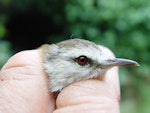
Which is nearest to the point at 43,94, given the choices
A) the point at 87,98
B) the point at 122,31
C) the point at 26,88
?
the point at 26,88

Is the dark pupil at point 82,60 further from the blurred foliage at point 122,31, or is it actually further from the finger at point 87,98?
the blurred foliage at point 122,31

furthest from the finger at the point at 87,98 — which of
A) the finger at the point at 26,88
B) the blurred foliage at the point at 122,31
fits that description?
the blurred foliage at the point at 122,31

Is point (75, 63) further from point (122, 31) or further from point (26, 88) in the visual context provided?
point (122, 31)

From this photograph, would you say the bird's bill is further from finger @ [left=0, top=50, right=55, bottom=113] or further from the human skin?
finger @ [left=0, top=50, right=55, bottom=113]

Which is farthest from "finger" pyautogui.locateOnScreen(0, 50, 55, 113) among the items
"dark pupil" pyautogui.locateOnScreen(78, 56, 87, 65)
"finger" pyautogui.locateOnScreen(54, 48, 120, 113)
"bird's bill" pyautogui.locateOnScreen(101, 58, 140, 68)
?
"bird's bill" pyautogui.locateOnScreen(101, 58, 140, 68)

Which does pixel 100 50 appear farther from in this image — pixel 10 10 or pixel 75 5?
pixel 10 10
